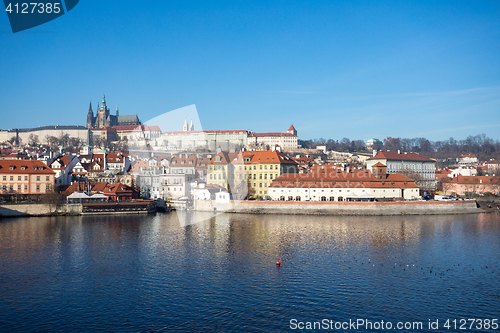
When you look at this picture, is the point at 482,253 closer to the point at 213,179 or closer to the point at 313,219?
the point at 313,219

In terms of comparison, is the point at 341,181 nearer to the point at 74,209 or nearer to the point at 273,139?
the point at 74,209

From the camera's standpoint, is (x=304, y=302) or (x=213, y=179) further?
(x=213, y=179)

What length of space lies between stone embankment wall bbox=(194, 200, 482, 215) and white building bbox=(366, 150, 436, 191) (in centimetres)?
2201

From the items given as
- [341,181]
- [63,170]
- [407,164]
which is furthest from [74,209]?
[407,164]

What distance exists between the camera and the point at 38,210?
52.4 m

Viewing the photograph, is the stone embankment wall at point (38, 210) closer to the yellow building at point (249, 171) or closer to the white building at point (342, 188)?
the yellow building at point (249, 171)

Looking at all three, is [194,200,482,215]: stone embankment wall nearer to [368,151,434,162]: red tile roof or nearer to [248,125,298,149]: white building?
[368,151,434,162]: red tile roof

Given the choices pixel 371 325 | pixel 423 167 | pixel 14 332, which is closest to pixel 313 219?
pixel 371 325

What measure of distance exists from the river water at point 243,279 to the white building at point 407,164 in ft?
142

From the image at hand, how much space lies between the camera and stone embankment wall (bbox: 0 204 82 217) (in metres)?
51.4

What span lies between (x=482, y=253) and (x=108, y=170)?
60.7 metres

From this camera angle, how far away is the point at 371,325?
16828 mm

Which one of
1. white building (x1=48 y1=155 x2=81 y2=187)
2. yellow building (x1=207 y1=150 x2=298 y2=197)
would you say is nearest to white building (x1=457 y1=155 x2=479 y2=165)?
yellow building (x1=207 y1=150 x2=298 y2=197)

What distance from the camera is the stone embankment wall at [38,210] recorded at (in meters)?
51.4
